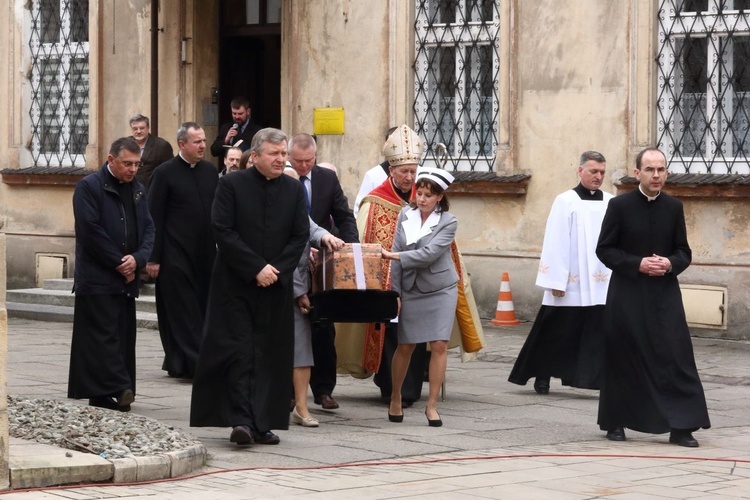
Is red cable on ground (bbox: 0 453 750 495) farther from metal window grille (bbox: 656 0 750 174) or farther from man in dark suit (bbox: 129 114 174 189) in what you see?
man in dark suit (bbox: 129 114 174 189)

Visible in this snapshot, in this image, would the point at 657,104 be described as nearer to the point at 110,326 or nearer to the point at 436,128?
the point at 436,128

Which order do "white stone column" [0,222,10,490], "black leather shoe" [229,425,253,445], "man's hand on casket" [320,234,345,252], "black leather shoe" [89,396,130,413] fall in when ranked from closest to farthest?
"white stone column" [0,222,10,490], "black leather shoe" [229,425,253,445], "man's hand on casket" [320,234,345,252], "black leather shoe" [89,396,130,413]

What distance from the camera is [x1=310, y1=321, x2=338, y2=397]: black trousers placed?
1062cm

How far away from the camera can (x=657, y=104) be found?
14977mm

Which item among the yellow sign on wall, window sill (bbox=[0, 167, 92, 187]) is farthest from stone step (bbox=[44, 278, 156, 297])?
the yellow sign on wall

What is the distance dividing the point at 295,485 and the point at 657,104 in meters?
8.38

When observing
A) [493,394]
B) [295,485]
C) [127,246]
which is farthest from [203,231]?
[295,485]

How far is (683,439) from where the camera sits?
9.24 metres

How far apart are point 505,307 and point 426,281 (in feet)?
18.4

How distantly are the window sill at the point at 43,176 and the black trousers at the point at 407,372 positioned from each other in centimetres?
935

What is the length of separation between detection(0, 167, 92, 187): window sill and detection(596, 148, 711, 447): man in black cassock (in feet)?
36.4

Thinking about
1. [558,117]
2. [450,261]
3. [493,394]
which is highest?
[558,117]

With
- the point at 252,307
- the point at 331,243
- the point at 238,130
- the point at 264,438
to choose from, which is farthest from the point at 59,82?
the point at 264,438

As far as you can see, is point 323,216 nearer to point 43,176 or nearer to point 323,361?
point 323,361
